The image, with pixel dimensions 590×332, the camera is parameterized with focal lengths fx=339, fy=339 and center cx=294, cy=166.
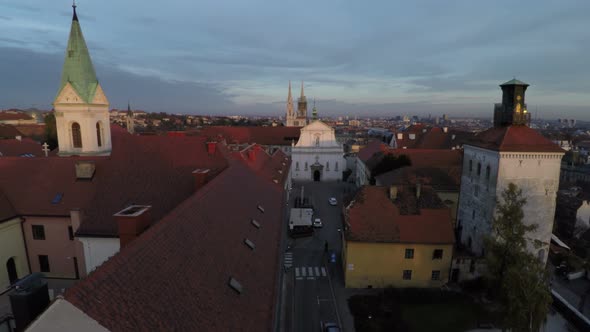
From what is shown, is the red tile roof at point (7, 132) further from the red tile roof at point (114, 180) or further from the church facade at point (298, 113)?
the church facade at point (298, 113)

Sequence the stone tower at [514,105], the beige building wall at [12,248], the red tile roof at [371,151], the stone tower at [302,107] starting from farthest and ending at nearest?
the stone tower at [302,107]
the red tile roof at [371,151]
the stone tower at [514,105]
the beige building wall at [12,248]

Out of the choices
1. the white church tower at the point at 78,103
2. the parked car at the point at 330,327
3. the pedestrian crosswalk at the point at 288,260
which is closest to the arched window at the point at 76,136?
the white church tower at the point at 78,103

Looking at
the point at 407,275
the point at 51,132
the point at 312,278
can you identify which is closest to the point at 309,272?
the point at 312,278

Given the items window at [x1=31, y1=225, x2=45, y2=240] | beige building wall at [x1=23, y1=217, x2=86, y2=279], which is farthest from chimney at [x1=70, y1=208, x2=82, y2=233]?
window at [x1=31, y1=225, x2=45, y2=240]

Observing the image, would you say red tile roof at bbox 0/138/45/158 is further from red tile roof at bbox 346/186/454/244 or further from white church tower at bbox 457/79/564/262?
white church tower at bbox 457/79/564/262

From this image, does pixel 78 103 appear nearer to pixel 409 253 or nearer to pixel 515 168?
pixel 409 253

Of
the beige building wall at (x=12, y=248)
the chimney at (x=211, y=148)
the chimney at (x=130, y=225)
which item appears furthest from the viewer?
the chimney at (x=211, y=148)
